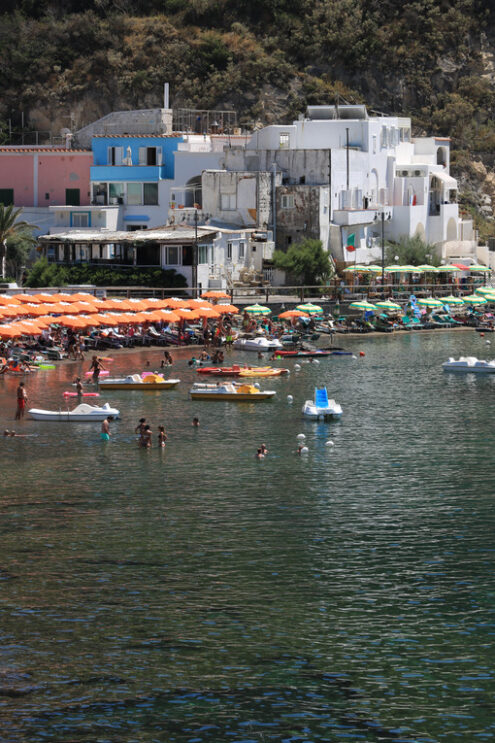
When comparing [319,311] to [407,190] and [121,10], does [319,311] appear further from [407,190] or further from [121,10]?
[121,10]

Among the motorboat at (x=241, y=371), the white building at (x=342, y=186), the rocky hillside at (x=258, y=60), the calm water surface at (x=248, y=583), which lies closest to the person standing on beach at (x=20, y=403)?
the calm water surface at (x=248, y=583)

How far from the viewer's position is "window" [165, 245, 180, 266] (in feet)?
363

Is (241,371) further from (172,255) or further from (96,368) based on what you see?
(172,255)

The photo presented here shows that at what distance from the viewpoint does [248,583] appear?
41.5 metres

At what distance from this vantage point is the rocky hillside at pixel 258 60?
14550cm

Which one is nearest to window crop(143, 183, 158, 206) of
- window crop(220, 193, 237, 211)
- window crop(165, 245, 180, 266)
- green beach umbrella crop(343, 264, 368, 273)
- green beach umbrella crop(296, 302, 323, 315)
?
window crop(220, 193, 237, 211)

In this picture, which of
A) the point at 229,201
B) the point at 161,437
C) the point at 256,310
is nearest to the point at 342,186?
the point at 229,201

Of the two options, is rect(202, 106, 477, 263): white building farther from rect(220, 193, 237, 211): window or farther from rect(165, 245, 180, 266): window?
rect(165, 245, 180, 266): window

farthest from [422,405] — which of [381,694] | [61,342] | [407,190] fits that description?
[407,190]

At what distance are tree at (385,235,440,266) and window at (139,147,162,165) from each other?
72.4ft

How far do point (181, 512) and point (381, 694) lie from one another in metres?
17.1

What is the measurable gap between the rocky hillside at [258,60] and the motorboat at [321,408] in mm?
78873

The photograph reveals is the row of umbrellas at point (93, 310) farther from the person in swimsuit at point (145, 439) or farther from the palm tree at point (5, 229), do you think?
the person in swimsuit at point (145, 439)

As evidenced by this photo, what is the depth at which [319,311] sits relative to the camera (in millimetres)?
105562
